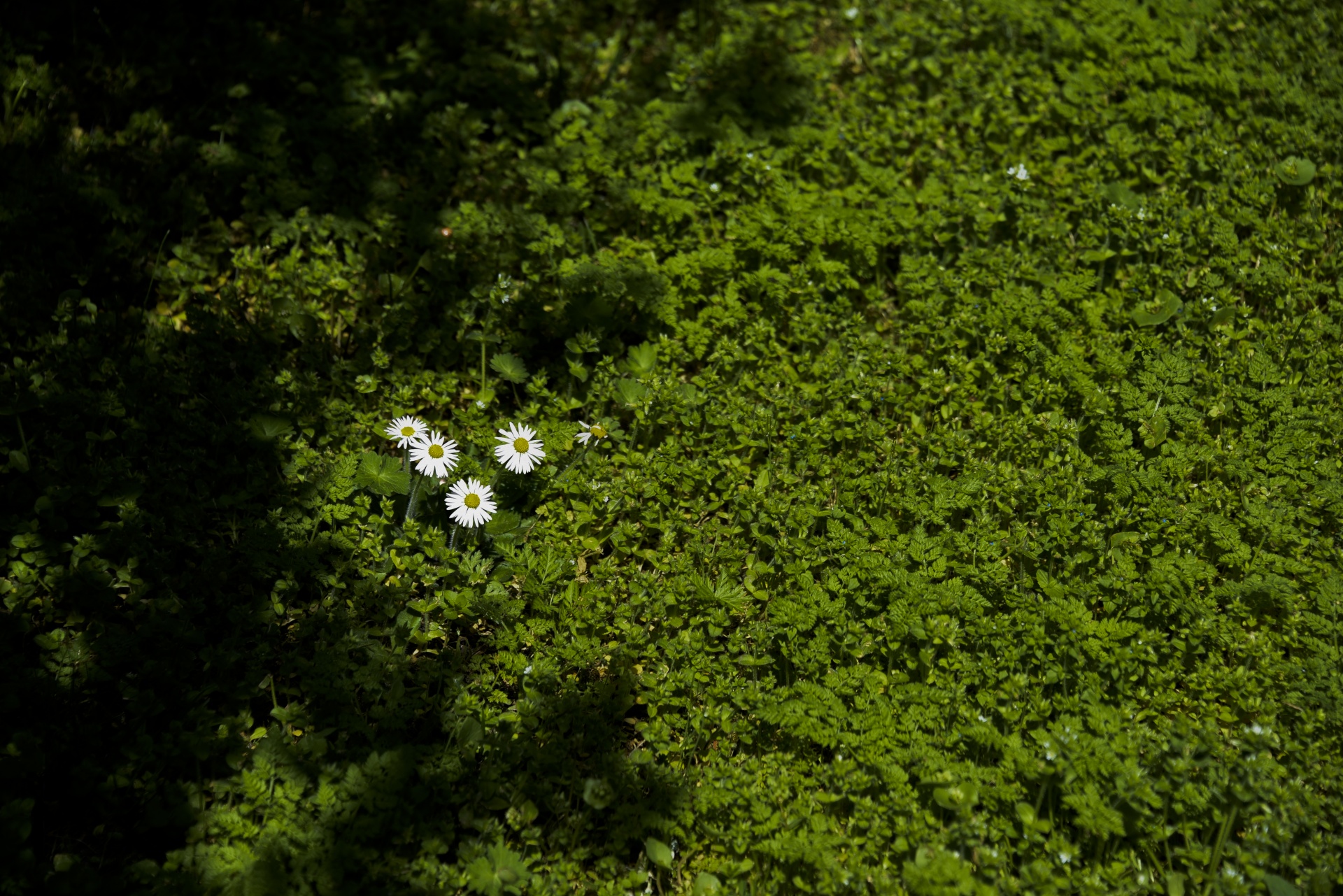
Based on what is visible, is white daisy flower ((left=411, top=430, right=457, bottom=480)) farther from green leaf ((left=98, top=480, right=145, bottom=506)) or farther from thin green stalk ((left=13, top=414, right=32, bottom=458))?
thin green stalk ((left=13, top=414, right=32, bottom=458))

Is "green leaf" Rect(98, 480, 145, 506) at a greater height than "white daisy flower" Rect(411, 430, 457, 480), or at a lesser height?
lesser

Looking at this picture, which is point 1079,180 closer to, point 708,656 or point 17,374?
point 708,656

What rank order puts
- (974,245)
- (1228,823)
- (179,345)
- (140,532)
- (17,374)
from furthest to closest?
(974,245), (179,345), (17,374), (140,532), (1228,823)

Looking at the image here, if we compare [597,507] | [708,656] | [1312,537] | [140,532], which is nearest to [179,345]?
[140,532]

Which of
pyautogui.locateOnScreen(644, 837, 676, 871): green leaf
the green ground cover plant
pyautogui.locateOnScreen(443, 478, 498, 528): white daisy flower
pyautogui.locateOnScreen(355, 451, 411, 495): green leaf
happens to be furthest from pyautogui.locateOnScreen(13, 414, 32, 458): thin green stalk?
pyautogui.locateOnScreen(644, 837, 676, 871): green leaf

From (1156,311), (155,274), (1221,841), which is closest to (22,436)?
(155,274)

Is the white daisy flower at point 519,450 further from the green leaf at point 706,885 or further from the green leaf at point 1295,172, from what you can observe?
the green leaf at point 1295,172
